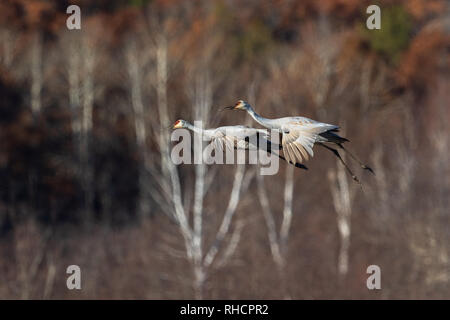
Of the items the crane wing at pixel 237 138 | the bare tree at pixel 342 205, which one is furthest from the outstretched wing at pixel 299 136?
the bare tree at pixel 342 205

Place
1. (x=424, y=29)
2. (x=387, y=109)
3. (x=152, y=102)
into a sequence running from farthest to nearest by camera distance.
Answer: (x=424, y=29)
(x=387, y=109)
(x=152, y=102)

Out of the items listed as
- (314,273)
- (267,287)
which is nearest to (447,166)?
(314,273)

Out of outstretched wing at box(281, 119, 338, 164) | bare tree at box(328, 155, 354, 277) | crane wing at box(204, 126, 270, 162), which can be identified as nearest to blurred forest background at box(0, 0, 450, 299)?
bare tree at box(328, 155, 354, 277)

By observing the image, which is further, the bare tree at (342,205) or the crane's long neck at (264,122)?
the bare tree at (342,205)

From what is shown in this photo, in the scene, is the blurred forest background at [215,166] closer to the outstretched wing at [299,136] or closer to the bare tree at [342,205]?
the bare tree at [342,205]

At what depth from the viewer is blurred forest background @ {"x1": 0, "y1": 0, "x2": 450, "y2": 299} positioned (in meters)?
32.3

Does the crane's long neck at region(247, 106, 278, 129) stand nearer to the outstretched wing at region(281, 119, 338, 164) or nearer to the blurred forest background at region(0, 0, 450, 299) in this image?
the outstretched wing at region(281, 119, 338, 164)

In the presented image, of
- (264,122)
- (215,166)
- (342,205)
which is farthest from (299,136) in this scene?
(342,205)

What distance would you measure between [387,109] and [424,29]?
857 centimetres

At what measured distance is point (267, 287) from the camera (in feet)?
103

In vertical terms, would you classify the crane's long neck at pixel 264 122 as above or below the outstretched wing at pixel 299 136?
above

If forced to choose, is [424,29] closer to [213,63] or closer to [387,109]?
[387,109]

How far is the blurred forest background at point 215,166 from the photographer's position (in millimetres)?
32281

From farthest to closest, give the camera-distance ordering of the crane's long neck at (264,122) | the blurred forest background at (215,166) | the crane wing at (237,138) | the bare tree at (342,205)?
the bare tree at (342,205) → the blurred forest background at (215,166) → the crane wing at (237,138) → the crane's long neck at (264,122)
